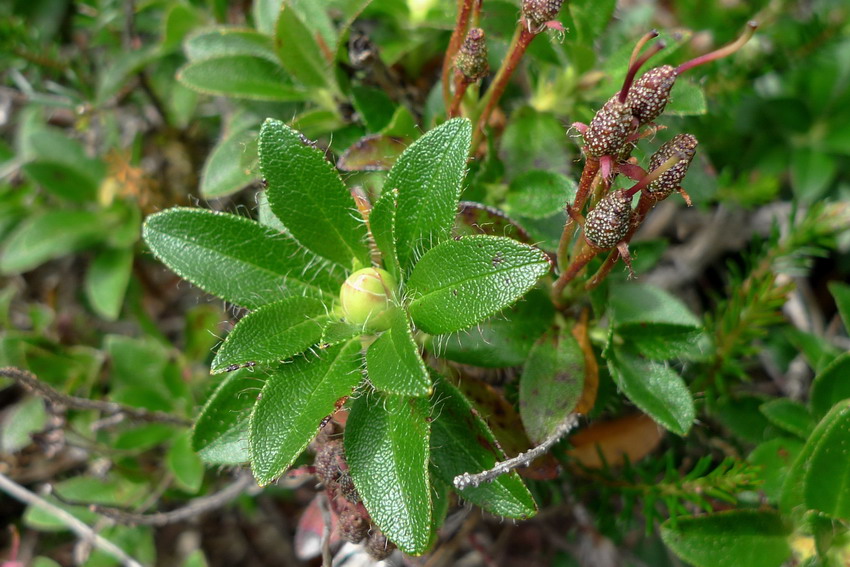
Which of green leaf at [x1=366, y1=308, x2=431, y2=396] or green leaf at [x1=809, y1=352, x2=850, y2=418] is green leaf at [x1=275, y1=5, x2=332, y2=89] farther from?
green leaf at [x1=809, y1=352, x2=850, y2=418]

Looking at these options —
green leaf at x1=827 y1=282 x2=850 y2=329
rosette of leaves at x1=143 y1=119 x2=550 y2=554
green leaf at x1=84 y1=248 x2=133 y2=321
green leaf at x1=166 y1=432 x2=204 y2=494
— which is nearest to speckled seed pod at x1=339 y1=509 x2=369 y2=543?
rosette of leaves at x1=143 y1=119 x2=550 y2=554

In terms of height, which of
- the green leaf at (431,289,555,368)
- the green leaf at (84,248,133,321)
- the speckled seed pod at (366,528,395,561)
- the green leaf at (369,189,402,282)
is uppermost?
the green leaf at (369,189,402,282)

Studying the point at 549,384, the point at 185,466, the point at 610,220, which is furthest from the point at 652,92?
the point at 185,466

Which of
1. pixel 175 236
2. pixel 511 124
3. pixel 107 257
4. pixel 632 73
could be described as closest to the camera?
pixel 632 73

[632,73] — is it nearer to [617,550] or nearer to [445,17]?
[445,17]

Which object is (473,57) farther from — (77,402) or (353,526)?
(77,402)

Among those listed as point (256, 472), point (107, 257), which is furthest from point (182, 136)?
point (256, 472)
